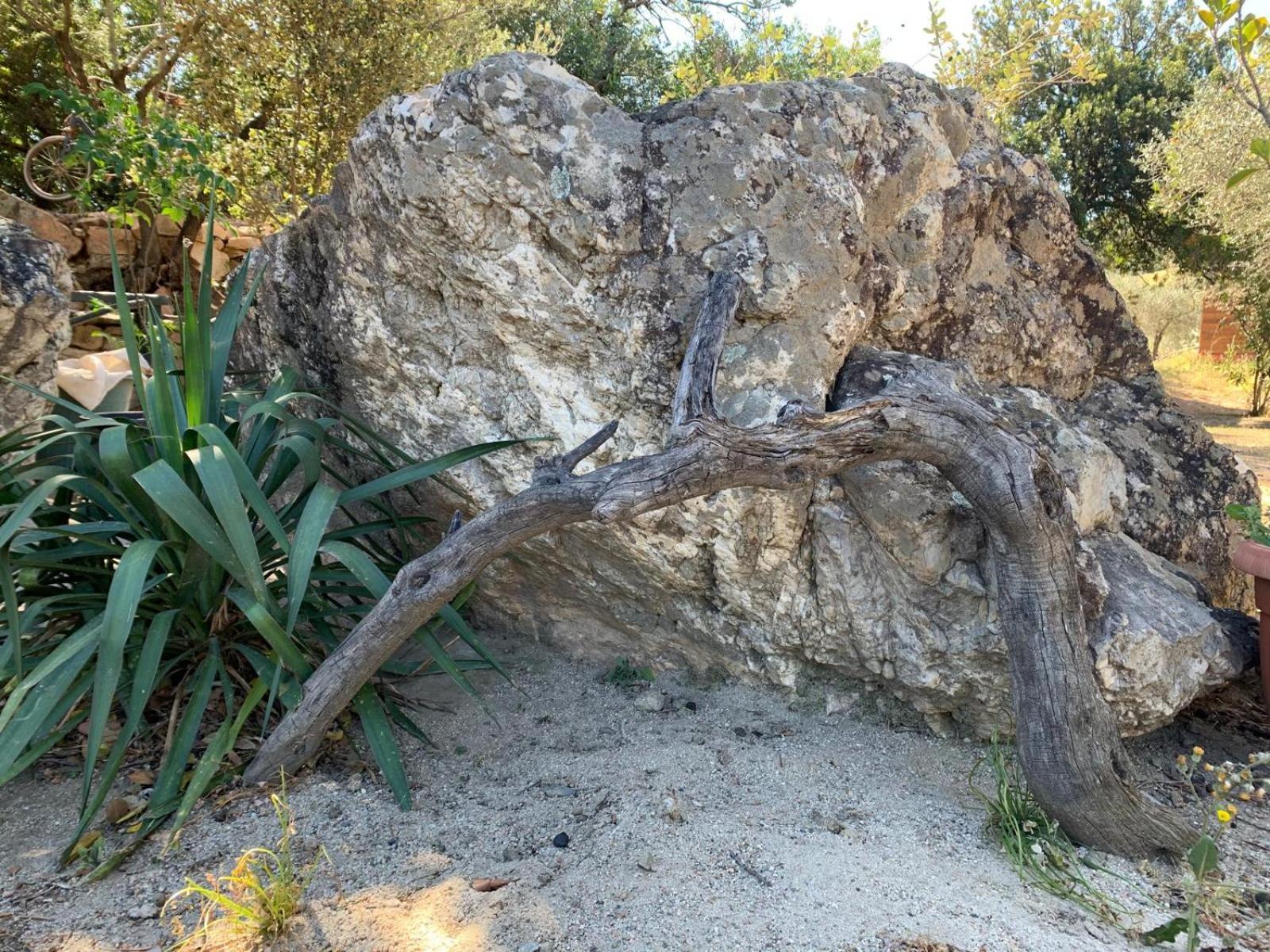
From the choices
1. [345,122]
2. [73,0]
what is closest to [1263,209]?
[345,122]

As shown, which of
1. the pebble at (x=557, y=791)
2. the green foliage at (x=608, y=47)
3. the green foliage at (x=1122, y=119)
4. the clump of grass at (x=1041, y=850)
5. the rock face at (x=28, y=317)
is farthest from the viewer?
the green foliage at (x=1122, y=119)

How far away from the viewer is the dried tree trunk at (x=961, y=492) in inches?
76.4

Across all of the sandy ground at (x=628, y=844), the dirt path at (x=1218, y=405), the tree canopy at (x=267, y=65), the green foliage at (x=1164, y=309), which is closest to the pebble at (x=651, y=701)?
the sandy ground at (x=628, y=844)

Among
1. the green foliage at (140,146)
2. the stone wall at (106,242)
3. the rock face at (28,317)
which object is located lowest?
the rock face at (28,317)

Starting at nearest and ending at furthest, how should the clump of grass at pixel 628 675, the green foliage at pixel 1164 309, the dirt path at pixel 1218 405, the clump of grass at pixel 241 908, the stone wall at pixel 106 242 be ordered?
the clump of grass at pixel 241 908 → the clump of grass at pixel 628 675 → the stone wall at pixel 106 242 → the dirt path at pixel 1218 405 → the green foliage at pixel 1164 309

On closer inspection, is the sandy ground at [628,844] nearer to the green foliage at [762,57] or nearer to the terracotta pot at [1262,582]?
the terracotta pot at [1262,582]

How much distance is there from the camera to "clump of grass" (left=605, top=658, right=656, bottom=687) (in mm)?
2729

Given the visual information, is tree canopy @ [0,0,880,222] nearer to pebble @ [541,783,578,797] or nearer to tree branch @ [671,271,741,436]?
tree branch @ [671,271,741,436]

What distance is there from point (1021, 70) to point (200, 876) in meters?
5.60

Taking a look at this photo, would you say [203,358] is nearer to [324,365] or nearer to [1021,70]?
[324,365]

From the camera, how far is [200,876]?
6.06 ft

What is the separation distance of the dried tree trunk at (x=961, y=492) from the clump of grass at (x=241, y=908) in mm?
403

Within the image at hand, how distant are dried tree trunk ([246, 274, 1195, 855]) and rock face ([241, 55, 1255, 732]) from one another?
0.22m

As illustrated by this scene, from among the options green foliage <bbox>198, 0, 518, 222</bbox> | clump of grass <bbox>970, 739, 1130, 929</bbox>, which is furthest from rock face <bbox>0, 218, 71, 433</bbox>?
clump of grass <bbox>970, 739, 1130, 929</bbox>
